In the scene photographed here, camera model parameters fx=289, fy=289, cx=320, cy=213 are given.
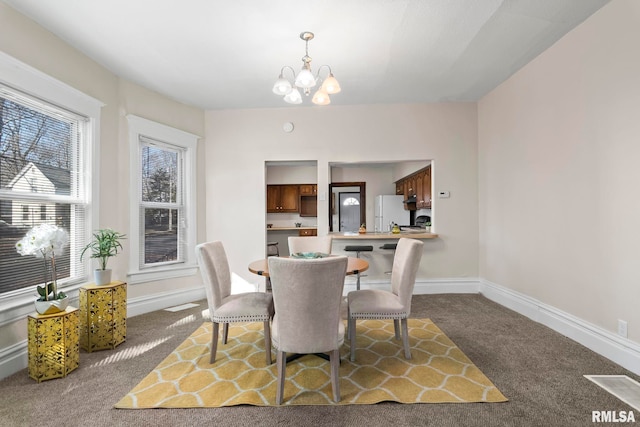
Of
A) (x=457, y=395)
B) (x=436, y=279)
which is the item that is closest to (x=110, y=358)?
(x=457, y=395)

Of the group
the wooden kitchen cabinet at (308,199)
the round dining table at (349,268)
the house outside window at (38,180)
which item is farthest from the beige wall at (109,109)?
the wooden kitchen cabinet at (308,199)

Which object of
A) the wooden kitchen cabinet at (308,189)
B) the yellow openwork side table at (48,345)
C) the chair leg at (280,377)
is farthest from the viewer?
the wooden kitchen cabinet at (308,189)

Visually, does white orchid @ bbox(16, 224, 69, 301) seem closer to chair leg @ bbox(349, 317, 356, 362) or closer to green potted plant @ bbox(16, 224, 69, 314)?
green potted plant @ bbox(16, 224, 69, 314)

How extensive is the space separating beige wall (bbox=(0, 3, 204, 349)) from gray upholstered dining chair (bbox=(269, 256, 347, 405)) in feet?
7.04

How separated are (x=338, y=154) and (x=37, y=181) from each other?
3.23 metres

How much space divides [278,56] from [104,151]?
6.91 feet

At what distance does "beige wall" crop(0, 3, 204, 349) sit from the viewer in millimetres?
2238

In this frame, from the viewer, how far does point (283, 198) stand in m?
7.09

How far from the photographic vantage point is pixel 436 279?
4.14m

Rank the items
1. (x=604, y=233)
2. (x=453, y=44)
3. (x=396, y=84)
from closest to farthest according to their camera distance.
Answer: (x=604, y=233)
(x=453, y=44)
(x=396, y=84)

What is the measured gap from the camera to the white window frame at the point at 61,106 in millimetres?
2150

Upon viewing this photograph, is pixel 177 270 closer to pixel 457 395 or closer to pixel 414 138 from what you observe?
pixel 457 395

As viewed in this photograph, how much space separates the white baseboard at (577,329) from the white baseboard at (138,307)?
3.97 meters

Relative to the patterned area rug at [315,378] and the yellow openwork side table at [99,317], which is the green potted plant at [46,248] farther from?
the patterned area rug at [315,378]
